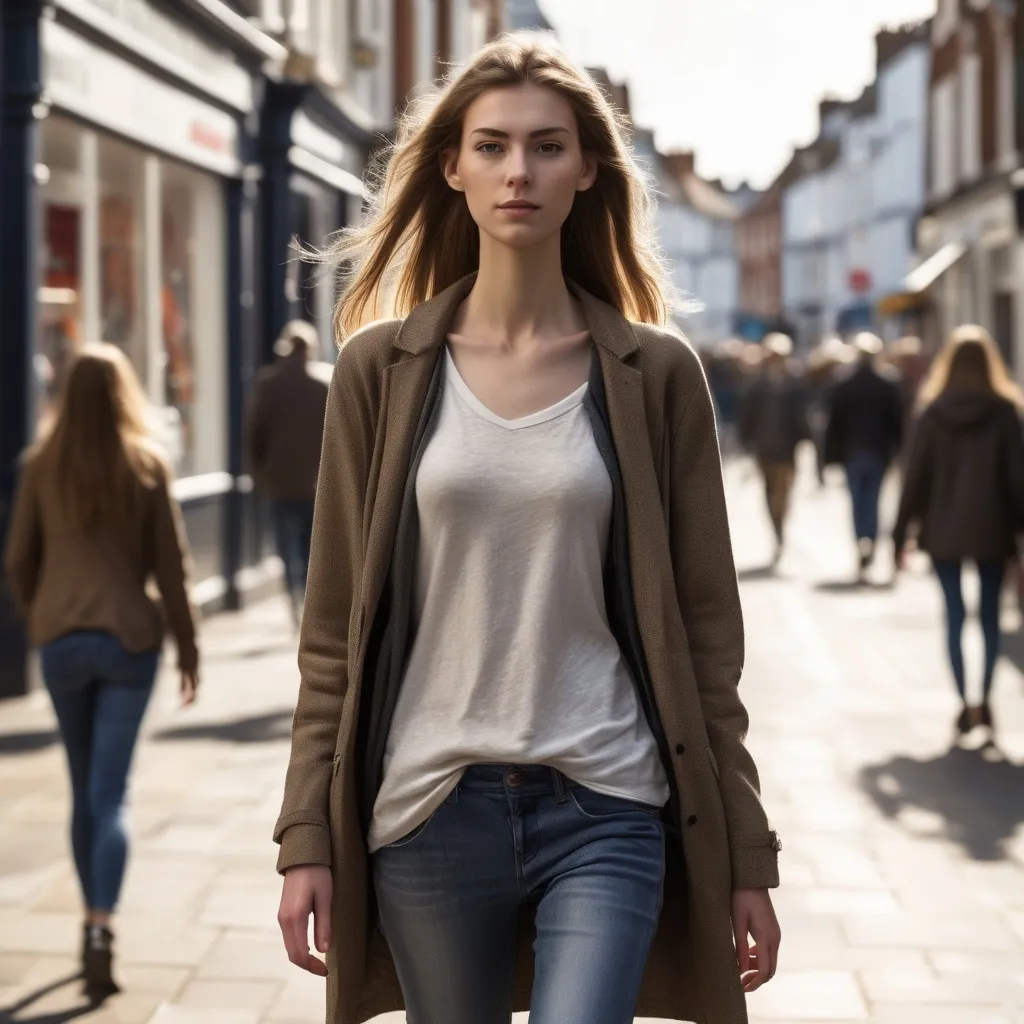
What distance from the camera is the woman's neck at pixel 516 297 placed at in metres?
2.94

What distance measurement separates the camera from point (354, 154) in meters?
21.2

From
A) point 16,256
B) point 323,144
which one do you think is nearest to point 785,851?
point 16,256

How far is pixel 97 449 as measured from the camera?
18.9 feet

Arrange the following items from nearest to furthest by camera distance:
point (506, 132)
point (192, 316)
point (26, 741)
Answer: point (506, 132)
point (26, 741)
point (192, 316)

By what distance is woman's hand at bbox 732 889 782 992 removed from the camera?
9.39 ft

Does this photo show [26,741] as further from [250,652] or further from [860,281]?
[860,281]

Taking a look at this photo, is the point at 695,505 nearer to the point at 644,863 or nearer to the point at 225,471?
the point at 644,863

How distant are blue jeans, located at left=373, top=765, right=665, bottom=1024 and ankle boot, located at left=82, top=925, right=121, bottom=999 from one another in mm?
2726

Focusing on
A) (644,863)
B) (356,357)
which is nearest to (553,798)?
(644,863)

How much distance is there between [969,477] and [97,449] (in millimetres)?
4862

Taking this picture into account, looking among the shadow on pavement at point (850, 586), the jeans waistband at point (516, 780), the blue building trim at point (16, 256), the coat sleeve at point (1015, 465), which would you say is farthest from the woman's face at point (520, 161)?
the shadow on pavement at point (850, 586)

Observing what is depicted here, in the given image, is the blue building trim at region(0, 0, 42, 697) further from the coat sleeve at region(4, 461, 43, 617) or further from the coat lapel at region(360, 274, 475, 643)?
the coat lapel at region(360, 274, 475, 643)

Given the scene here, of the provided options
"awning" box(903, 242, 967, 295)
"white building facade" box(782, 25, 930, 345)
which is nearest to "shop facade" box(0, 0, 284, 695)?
"awning" box(903, 242, 967, 295)

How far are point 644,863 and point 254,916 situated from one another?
137 inches
